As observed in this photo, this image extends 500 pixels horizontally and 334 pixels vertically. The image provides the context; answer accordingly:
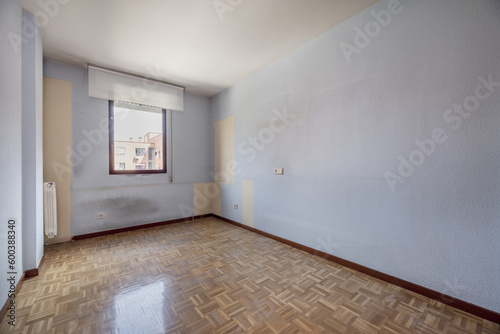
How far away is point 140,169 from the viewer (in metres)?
4.12

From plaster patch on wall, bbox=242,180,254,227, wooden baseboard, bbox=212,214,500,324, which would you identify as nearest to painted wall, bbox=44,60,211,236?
plaster patch on wall, bbox=242,180,254,227

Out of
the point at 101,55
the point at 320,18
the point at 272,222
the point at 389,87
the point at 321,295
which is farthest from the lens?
the point at 272,222

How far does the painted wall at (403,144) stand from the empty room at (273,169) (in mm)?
14

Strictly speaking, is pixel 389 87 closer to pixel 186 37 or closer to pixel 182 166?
pixel 186 37

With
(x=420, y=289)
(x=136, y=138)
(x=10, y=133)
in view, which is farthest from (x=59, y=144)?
(x=420, y=289)

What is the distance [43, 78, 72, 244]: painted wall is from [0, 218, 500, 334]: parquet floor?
566 mm

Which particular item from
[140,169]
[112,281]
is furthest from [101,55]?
[112,281]

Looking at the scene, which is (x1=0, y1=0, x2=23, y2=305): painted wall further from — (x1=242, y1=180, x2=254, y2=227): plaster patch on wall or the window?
(x1=242, y1=180, x2=254, y2=227): plaster patch on wall

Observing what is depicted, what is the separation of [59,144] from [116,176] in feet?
3.09

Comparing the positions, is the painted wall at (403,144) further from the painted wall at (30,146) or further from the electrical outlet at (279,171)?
the painted wall at (30,146)

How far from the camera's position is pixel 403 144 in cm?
204

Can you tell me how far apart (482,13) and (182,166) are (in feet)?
15.3

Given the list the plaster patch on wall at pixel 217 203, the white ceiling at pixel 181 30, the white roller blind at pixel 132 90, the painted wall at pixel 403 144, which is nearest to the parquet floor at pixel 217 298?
the painted wall at pixel 403 144

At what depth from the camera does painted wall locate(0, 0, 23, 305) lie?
1712 mm
